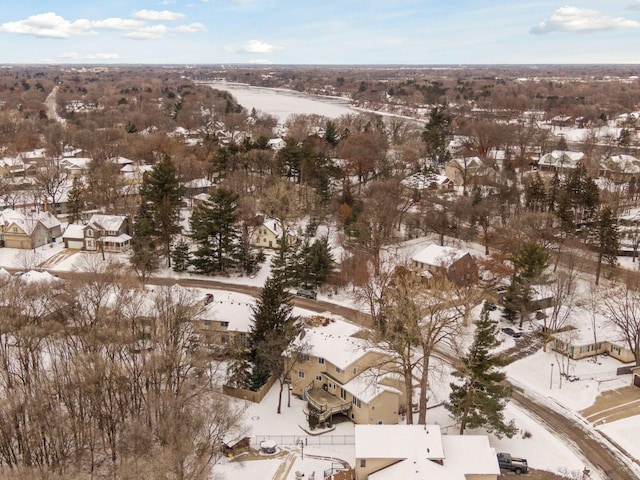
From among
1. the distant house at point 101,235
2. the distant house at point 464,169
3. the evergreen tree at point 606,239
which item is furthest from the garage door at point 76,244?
the evergreen tree at point 606,239

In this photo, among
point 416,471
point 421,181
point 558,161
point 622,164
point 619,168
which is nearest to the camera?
point 416,471

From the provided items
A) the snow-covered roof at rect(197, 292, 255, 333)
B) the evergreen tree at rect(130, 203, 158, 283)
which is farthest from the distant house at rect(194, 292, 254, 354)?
the evergreen tree at rect(130, 203, 158, 283)

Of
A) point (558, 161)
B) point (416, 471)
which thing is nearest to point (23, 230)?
point (416, 471)

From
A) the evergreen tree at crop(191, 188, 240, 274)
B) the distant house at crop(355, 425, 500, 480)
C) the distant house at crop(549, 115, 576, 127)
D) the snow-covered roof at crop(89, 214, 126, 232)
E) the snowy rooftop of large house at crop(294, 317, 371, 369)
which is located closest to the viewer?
the distant house at crop(355, 425, 500, 480)

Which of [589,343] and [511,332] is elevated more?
[589,343]

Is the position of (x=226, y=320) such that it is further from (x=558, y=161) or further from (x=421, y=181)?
(x=558, y=161)

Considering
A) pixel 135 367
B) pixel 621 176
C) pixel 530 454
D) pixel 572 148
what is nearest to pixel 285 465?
pixel 135 367

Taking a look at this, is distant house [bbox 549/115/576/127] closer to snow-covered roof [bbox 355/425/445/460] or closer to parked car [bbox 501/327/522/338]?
parked car [bbox 501/327/522/338]

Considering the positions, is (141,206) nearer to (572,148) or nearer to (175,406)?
(175,406)
